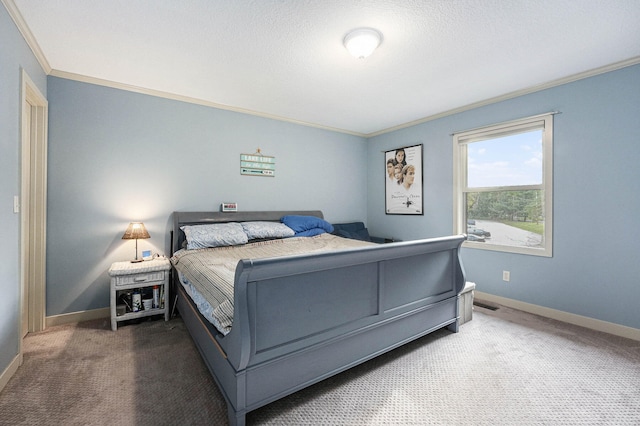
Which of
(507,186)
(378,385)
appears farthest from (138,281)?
(507,186)

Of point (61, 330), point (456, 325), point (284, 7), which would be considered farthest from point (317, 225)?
point (61, 330)

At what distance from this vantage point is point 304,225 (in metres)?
3.68

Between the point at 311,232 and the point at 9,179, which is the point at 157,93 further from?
the point at 311,232

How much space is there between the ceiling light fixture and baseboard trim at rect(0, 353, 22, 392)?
3.19m

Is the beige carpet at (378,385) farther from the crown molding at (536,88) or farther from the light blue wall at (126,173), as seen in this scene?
the crown molding at (536,88)

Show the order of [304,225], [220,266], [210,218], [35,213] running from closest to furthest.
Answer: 1. [220,266]
2. [35,213]
3. [210,218]
4. [304,225]

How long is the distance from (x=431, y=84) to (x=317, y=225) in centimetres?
215

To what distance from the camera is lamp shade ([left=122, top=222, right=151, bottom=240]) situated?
Answer: 2682 mm

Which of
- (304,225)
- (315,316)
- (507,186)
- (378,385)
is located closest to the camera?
(315,316)

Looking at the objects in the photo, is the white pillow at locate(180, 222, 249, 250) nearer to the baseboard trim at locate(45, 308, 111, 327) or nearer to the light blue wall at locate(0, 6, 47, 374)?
the baseboard trim at locate(45, 308, 111, 327)

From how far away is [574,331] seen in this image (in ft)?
8.23

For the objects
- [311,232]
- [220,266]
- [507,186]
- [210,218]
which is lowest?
[220,266]

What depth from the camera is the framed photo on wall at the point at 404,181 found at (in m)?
4.07

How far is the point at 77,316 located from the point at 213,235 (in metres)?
1.51
